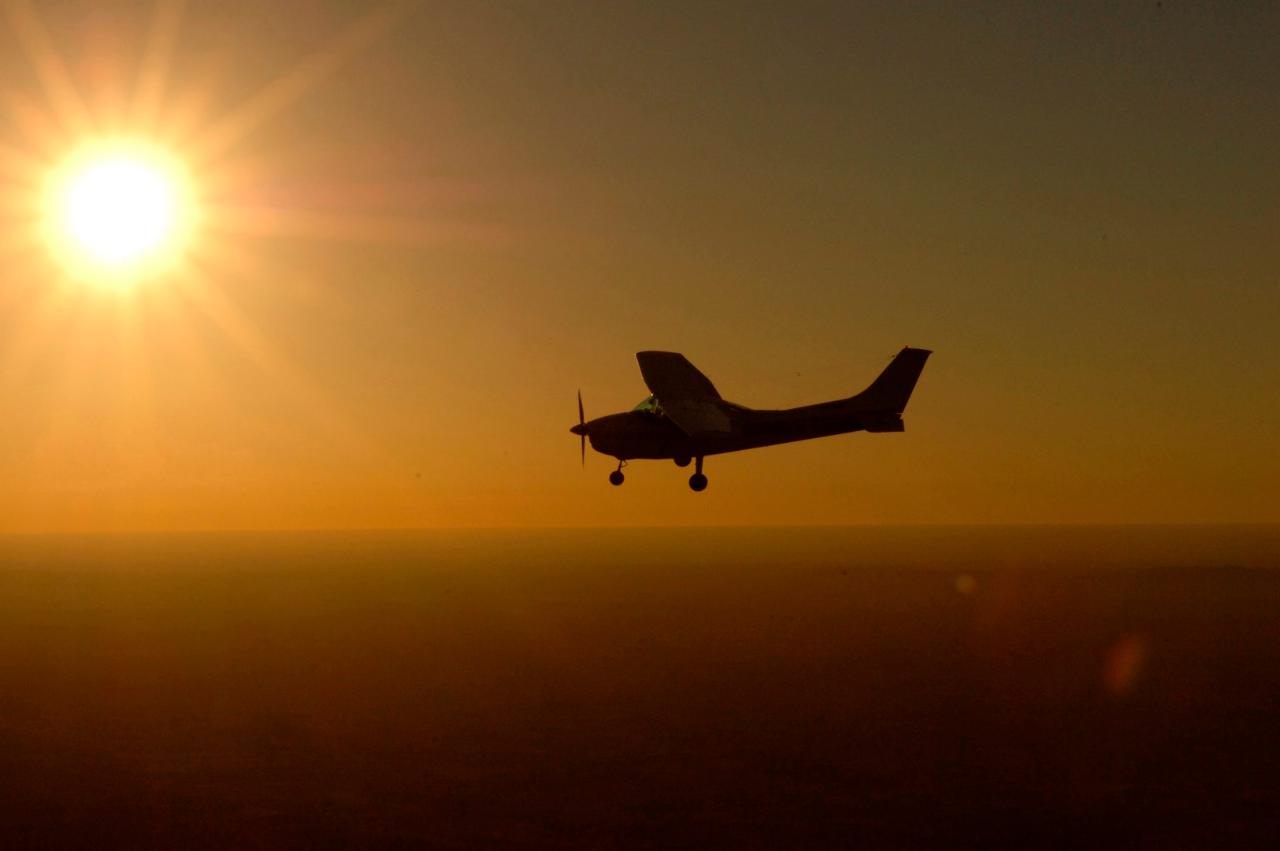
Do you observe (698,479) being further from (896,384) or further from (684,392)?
(896,384)

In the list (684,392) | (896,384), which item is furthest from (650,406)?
(896,384)

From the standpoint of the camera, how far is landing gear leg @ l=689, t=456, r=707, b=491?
4541cm

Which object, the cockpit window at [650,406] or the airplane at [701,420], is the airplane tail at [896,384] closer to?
the airplane at [701,420]

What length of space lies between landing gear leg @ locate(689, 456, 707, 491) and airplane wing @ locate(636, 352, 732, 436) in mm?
1858

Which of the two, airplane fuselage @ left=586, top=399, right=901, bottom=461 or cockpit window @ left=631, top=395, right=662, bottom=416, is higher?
cockpit window @ left=631, top=395, right=662, bottom=416

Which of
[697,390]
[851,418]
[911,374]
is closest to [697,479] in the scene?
[697,390]

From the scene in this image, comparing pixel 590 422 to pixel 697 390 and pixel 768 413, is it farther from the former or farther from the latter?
pixel 768 413

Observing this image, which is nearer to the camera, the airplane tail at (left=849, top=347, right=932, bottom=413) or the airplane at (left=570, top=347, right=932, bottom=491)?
the airplane at (left=570, top=347, right=932, bottom=491)

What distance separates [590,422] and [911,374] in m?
18.7

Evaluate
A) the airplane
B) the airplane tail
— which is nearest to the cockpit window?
the airplane

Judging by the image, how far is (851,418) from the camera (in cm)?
5338

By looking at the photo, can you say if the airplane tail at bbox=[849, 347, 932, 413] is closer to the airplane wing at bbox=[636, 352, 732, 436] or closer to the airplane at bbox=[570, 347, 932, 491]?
the airplane at bbox=[570, 347, 932, 491]

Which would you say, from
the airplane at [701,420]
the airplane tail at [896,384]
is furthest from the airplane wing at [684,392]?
the airplane tail at [896,384]

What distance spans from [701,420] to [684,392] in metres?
3.14
